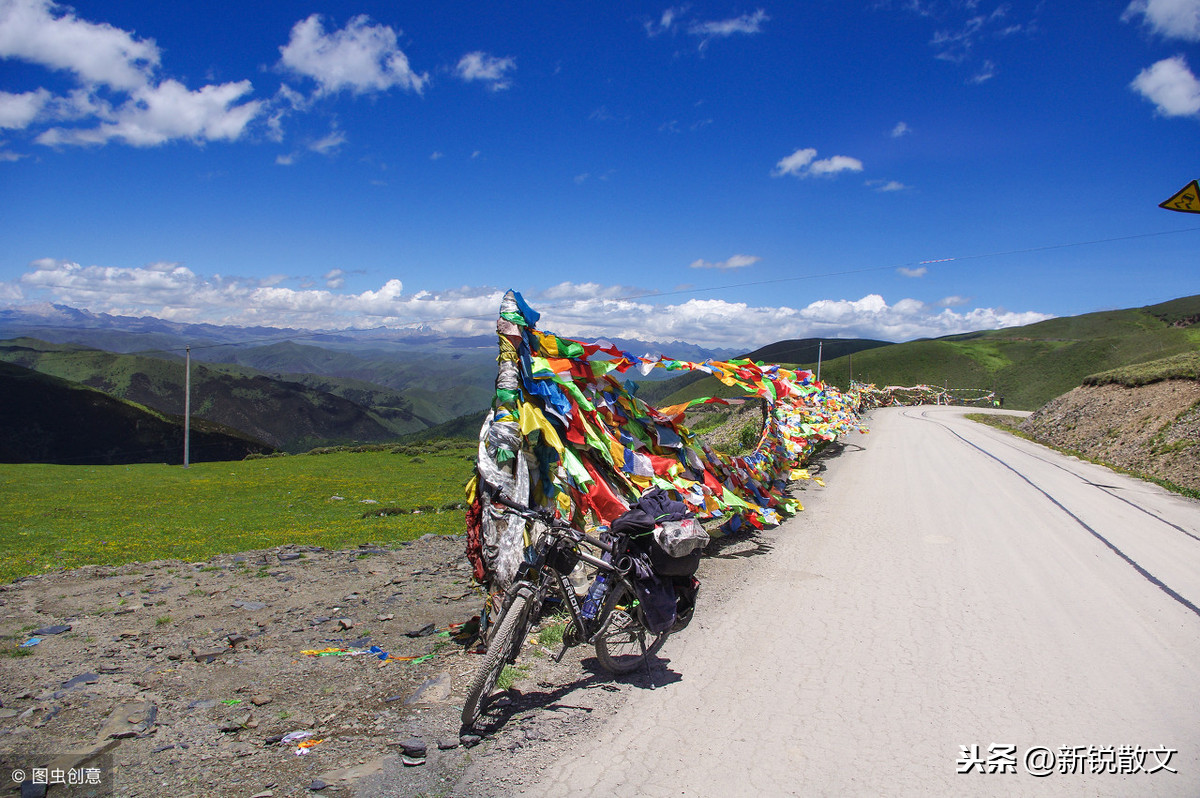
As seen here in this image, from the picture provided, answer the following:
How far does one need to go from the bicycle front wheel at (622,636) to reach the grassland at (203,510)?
5.86m

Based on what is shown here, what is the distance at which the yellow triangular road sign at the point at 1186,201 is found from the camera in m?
7.23

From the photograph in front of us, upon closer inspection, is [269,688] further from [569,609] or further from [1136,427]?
[1136,427]

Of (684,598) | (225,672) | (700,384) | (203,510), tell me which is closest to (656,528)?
(684,598)

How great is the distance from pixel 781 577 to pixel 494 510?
4001 mm

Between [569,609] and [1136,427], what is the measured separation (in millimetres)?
23295

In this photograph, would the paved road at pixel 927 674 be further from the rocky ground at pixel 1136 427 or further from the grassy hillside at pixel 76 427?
the grassy hillside at pixel 76 427

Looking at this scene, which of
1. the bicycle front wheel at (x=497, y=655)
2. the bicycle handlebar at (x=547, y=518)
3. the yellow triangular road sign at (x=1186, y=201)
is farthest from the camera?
the yellow triangular road sign at (x=1186, y=201)

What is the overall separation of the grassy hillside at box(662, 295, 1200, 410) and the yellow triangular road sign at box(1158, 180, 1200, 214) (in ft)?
224

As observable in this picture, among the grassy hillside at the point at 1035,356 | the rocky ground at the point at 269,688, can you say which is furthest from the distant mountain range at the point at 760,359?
the rocky ground at the point at 269,688

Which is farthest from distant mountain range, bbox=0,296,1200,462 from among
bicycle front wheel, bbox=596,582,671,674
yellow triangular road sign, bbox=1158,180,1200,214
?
yellow triangular road sign, bbox=1158,180,1200,214

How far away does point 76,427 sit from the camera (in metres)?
72.5

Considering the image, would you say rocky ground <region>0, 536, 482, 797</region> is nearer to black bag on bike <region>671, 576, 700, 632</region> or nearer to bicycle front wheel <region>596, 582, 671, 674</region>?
bicycle front wheel <region>596, 582, 671, 674</region>

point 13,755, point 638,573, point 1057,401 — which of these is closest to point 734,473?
point 638,573

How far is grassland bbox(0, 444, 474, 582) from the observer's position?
31.2ft
